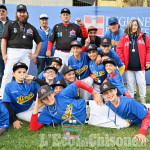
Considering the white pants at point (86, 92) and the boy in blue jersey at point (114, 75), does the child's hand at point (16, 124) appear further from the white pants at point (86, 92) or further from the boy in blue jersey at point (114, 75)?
the boy in blue jersey at point (114, 75)

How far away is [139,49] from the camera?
4.51m

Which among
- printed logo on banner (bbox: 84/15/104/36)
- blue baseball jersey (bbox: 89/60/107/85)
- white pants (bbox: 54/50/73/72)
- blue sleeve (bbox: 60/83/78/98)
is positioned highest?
printed logo on banner (bbox: 84/15/104/36)

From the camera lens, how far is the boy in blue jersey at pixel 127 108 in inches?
118

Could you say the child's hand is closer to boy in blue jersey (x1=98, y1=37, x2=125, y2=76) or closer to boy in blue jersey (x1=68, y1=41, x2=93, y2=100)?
boy in blue jersey (x1=68, y1=41, x2=93, y2=100)

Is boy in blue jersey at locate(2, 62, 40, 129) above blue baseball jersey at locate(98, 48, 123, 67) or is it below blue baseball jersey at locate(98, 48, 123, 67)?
below

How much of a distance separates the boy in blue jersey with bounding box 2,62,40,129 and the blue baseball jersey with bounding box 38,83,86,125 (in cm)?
51

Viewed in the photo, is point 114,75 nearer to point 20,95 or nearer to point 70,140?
point 70,140

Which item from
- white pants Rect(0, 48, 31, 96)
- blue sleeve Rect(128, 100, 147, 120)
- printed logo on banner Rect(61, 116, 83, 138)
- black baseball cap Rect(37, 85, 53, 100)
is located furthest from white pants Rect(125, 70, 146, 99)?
white pants Rect(0, 48, 31, 96)

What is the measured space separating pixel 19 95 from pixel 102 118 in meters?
1.61

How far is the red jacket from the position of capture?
450 cm

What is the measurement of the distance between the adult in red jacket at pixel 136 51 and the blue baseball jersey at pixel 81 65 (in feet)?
3.06

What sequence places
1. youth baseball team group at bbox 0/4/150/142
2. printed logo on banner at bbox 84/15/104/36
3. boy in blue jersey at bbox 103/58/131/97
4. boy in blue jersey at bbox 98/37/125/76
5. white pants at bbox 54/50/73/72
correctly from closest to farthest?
1. youth baseball team group at bbox 0/4/150/142
2. boy in blue jersey at bbox 103/58/131/97
3. boy in blue jersey at bbox 98/37/125/76
4. white pants at bbox 54/50/73/72
5. printed logo on banner at bbox 84/15/104/36

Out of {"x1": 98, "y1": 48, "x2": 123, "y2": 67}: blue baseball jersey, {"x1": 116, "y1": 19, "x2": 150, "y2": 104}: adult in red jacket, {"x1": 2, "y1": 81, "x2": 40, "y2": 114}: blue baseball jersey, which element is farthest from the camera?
{"x1": 116, "y1": 19, "x2": 150, "y2": 104}: adult in red jacket

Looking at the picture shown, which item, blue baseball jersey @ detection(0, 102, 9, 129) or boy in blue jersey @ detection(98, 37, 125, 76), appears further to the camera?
boy in blue jersey @ detection(98, 37, 125, 76)
